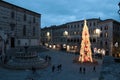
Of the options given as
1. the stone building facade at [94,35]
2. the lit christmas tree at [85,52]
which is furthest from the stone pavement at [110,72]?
the stone building facade at [94,35]

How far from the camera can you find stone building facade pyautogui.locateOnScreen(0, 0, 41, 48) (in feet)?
132

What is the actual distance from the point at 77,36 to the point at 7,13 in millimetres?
32881

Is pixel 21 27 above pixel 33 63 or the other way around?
above

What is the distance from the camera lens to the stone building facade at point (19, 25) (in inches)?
1588

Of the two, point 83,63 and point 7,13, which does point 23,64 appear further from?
point 7,13

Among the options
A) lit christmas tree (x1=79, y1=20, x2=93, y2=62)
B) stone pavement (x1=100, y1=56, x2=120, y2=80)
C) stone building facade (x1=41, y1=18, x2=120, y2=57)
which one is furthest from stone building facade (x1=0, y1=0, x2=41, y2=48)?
stone pavement (x1=100, y1=56, x2=120, y2=80)

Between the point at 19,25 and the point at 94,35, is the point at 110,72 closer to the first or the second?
the point at 19,25

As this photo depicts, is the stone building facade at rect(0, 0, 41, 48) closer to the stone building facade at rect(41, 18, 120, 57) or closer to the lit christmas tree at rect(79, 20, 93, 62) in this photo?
the lit christmas tree at rect(79, 20, 93, 62)

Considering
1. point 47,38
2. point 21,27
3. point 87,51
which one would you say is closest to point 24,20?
point 21,27

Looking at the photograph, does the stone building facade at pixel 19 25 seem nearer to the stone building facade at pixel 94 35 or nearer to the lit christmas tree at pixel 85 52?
the lit christmas tree at pixel 85 52

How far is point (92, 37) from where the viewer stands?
202 ft

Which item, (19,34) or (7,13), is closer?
(7,13)

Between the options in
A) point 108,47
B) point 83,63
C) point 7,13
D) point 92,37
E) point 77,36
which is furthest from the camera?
point 77,36

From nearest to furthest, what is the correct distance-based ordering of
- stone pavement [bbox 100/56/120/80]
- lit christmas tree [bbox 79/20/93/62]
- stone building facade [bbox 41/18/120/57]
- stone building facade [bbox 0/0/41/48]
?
stone pavement [bbox 100/56/120/80] < lit christmas tree [bbox 79/20/93/62] < stone building facade [bbox 0/0/41/48] < stone building facade [bbox 41/18/120/57]
